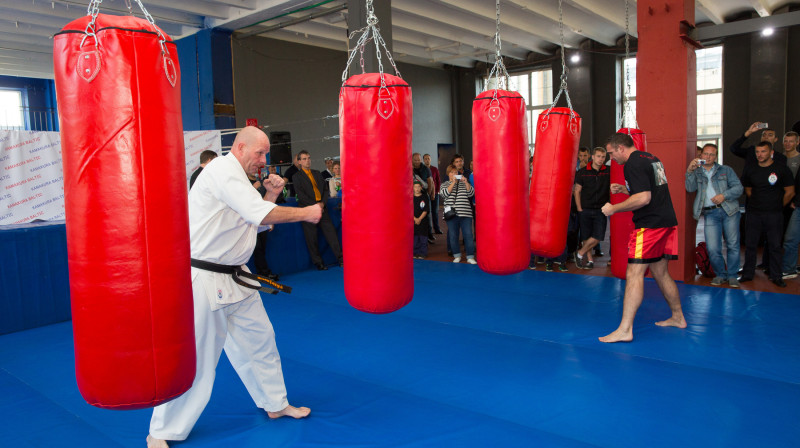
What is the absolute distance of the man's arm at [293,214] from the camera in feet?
8.26

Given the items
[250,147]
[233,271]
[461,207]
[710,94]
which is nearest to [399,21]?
[461,207]

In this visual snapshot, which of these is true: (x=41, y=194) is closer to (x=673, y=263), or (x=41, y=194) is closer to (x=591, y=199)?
(x=591, y=199)

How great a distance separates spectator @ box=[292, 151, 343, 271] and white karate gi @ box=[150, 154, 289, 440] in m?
4.26

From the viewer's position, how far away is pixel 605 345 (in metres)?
4.14

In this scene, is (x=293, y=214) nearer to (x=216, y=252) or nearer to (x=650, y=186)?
(x=216, y=252)

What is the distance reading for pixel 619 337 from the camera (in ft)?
13.8

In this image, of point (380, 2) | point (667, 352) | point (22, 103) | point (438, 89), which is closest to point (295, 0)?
point (380, 2)

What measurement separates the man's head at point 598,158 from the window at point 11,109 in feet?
54.2

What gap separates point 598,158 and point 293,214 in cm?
532

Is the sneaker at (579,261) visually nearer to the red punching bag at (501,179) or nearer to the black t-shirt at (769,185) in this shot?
the black t-shirt at (769,185)

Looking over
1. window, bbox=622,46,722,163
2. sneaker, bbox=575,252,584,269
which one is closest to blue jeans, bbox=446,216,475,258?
sneaker, bbox=575,252,584,269

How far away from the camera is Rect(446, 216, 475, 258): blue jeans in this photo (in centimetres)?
780

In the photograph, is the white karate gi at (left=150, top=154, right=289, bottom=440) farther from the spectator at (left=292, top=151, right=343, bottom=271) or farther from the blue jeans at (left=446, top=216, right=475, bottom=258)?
the blue jeans at (left=446, top=216, right=475, bottom=258)

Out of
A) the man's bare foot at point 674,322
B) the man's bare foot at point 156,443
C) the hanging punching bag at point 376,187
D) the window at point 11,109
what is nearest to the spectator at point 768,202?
the man's bare foot at point 674,322
